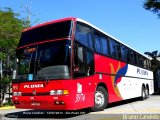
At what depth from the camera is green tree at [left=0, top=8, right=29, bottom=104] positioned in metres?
26.4

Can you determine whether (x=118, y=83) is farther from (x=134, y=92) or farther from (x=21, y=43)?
(x=21, y=43)

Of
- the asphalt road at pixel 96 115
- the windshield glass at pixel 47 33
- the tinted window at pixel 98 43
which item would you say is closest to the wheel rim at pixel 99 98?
the asphalt road at pixel 96 115

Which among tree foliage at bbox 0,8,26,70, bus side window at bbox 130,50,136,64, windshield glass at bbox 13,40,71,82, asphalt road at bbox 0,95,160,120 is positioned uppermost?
tree foliage at bbox 0,8,26,70

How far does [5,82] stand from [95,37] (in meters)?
15.2

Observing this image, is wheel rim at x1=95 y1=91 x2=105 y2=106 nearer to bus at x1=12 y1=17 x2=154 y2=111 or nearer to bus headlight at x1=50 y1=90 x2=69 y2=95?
bus at x1=12 y1=17 x2=154 y2=111

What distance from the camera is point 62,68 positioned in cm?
1140

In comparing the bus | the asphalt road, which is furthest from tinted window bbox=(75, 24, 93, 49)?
the asphalt road

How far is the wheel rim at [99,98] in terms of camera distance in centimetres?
1340

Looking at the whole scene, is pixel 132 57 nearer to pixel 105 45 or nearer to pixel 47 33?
pixel 105 45

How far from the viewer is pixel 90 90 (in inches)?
500

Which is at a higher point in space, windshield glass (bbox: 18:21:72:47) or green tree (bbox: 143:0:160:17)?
green tree (bbox: 143:0:160:17)

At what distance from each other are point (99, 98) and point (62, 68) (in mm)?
2807

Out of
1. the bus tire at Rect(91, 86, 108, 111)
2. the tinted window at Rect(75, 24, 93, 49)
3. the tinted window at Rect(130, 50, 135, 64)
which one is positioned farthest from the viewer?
the tinted window at Rect(130, 50, 135, 64)

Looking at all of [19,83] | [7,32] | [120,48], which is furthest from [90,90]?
[7,32]
